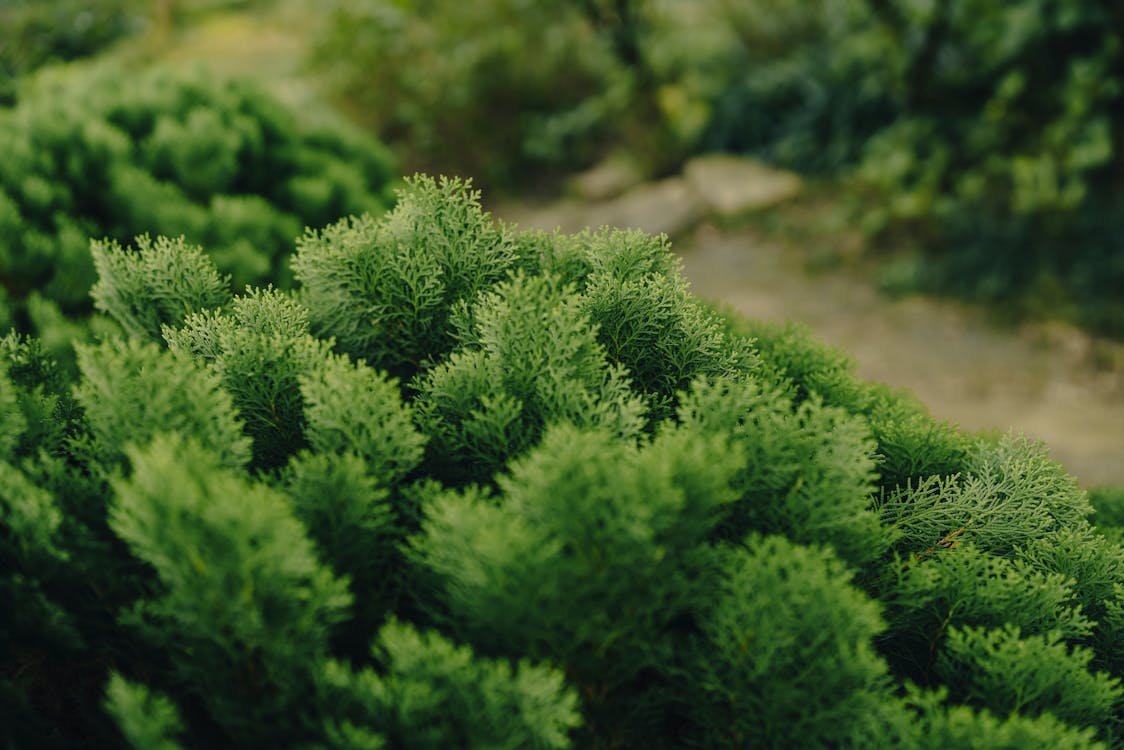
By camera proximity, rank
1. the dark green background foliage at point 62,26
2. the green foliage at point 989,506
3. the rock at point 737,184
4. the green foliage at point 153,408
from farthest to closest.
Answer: the rock at point 737,184
the dark green background foliage at point 62,26
the green foliage at point 989,506
the green foliage at point 153,408

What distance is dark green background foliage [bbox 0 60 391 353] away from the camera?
258 centimetres

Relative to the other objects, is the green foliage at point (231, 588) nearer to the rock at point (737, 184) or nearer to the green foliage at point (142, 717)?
the green foliage at point (142, 717)

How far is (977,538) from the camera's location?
1677mm

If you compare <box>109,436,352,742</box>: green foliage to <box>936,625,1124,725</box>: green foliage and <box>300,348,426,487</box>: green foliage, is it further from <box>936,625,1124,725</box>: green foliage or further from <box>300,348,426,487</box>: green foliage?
<box>936,625,1124,725</box>: green foliage

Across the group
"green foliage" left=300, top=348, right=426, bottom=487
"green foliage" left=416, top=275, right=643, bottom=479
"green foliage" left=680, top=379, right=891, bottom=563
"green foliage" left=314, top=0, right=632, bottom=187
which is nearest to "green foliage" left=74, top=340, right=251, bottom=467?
"green foliage" left=300, top=348, right=426, bottom=487

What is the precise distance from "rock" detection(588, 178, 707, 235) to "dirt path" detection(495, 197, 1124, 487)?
11.4 inches

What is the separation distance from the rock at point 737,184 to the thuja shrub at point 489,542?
5.47 meters

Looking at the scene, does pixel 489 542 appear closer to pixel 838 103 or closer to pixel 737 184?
pixel 737 184

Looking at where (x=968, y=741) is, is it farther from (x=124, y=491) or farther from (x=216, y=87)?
(x=216, y=87)

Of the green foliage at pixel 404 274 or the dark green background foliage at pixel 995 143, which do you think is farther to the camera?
the dark green background foliage at pixel 995 143

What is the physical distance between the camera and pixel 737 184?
7117mm

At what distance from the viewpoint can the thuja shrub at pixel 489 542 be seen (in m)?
1.21

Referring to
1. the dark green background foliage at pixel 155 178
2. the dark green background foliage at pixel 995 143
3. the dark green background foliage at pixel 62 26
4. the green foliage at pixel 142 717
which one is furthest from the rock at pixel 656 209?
the green foliage at pixel 142 717

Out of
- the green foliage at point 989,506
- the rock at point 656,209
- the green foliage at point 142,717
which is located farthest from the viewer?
the rock at point 656,209
